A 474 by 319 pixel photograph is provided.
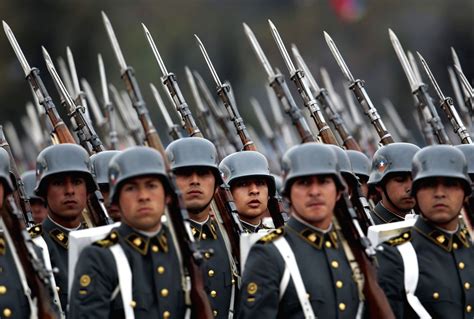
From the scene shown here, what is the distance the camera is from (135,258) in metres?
9.83

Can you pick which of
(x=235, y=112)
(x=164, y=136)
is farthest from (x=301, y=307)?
(x=164, y=136)

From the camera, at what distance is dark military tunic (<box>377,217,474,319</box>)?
1048 cm

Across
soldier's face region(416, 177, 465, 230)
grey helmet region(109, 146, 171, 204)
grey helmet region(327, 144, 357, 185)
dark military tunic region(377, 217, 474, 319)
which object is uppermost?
grey helmet region(109, 146, 171, 204)

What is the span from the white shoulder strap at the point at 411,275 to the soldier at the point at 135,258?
1562mm

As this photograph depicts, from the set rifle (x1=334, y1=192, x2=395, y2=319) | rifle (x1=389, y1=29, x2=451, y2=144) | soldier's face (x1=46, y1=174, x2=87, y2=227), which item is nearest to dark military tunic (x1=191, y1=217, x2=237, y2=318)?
soldier's face (x1=46, y1=174, x2=87, y2=227)

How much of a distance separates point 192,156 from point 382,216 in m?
1.84

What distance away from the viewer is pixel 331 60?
5206 centimetres

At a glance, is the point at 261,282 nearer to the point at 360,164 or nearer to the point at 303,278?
the point at 303,278

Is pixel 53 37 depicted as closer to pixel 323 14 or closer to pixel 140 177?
pixel 323 14

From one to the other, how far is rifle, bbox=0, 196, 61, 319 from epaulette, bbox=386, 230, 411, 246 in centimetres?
229

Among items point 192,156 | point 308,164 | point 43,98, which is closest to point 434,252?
point 308,164

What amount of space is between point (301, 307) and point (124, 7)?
48382 millimetres

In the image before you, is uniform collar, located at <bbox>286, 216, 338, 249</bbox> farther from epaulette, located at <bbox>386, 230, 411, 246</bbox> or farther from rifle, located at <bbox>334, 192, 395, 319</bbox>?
epaulette, located at <bbox>386, 230, 411, 246</bbox>

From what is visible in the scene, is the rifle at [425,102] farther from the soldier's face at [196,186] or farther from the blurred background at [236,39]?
the blurred background at [236,39]
